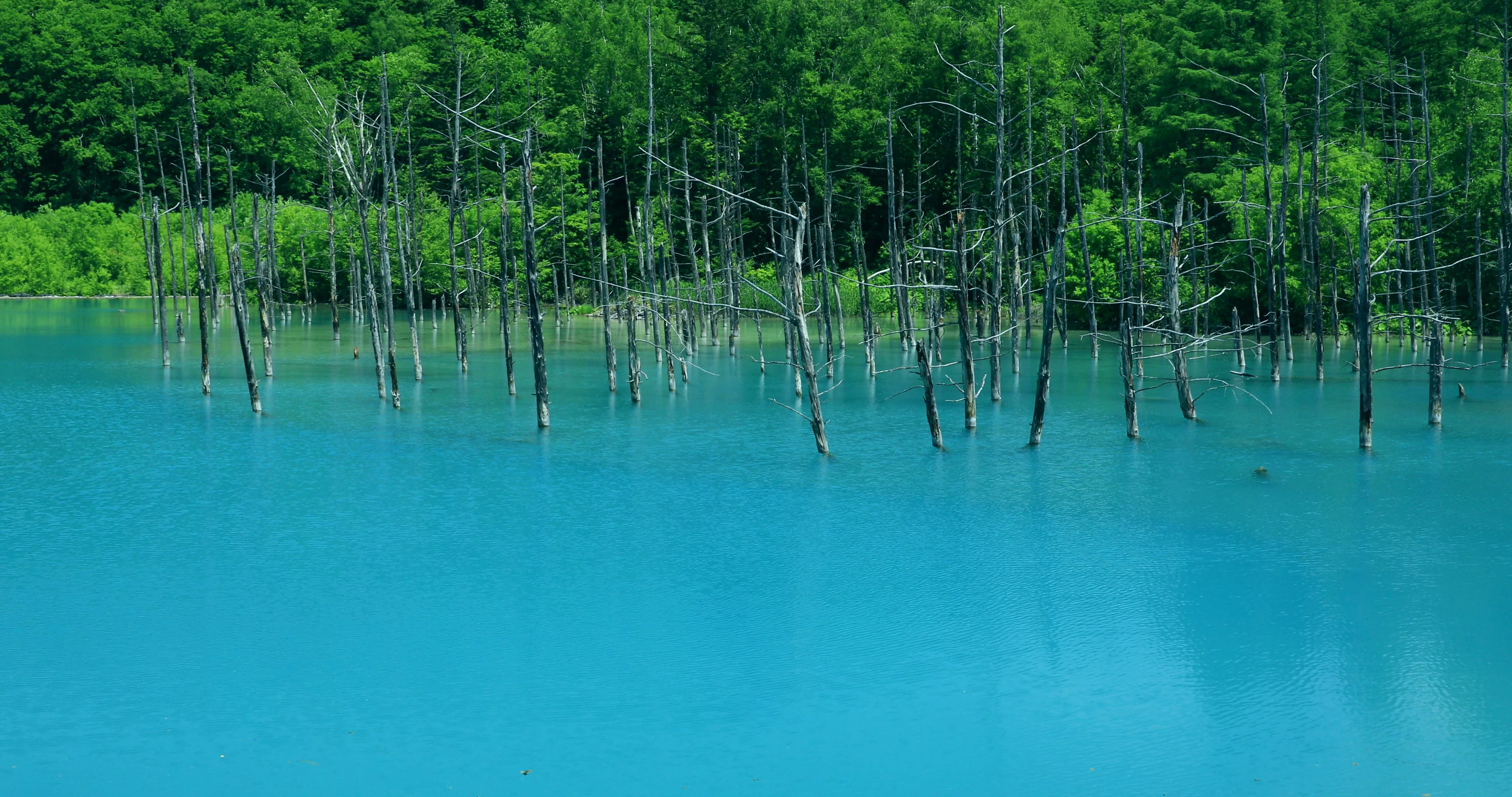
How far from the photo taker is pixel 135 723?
10.5 meters

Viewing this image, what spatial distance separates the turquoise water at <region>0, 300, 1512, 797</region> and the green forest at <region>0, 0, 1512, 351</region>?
391 cm

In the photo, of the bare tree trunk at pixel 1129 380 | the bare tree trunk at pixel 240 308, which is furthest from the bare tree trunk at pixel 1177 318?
the bare tree trunk at pixel 240 308

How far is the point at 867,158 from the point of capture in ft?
197

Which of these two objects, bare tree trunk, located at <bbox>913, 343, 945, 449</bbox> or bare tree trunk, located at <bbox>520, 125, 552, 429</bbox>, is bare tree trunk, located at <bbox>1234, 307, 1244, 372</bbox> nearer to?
bare tree trunk, located at <bbox>913, 343, 945, 449</bbox>

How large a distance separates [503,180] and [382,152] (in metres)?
4.19

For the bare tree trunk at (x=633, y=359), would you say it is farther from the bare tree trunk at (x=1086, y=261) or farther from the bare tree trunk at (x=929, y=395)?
the bare tree trunk at (x=1086, y=261)

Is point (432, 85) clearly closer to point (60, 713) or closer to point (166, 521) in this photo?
point (166, 521)

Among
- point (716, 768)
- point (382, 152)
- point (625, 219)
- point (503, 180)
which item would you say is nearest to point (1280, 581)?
point (716, 768)

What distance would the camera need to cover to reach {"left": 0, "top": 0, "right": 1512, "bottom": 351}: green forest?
116ft

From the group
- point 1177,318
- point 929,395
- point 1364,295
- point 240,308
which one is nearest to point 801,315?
point 929,395

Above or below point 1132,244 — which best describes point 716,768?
below

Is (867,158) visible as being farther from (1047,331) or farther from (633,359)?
(1047,331)

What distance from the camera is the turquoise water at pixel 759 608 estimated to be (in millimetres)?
9789

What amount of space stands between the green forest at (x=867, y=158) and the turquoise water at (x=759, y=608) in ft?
12.8
